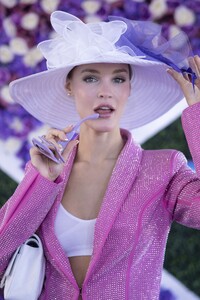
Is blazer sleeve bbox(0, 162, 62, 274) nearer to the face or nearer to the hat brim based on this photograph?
the face

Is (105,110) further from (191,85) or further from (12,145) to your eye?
(12,145)

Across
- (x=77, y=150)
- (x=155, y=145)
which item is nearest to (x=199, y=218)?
(x=77, y=150)

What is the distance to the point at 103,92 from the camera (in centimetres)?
207

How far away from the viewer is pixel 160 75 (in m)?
2.27

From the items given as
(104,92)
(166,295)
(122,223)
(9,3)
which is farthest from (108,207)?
(9,3)

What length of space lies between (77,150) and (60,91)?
0.23m

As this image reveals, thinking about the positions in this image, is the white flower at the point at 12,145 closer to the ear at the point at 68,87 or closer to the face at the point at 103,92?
the ear at the point at 68,87

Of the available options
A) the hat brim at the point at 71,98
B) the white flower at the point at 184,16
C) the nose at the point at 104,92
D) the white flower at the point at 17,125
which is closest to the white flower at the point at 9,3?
the white flower at the point at 17,125

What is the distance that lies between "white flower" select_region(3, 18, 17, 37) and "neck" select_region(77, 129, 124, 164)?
1.13m

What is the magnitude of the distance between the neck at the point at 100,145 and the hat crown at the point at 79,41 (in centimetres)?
21

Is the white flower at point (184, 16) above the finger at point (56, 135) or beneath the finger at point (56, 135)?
beneath

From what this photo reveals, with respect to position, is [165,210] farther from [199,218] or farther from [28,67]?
[28,67]

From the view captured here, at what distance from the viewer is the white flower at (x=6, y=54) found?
3201 mm

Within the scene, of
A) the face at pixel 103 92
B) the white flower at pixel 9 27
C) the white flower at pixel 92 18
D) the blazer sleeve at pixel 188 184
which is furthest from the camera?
the white flower at pixel 9 27
